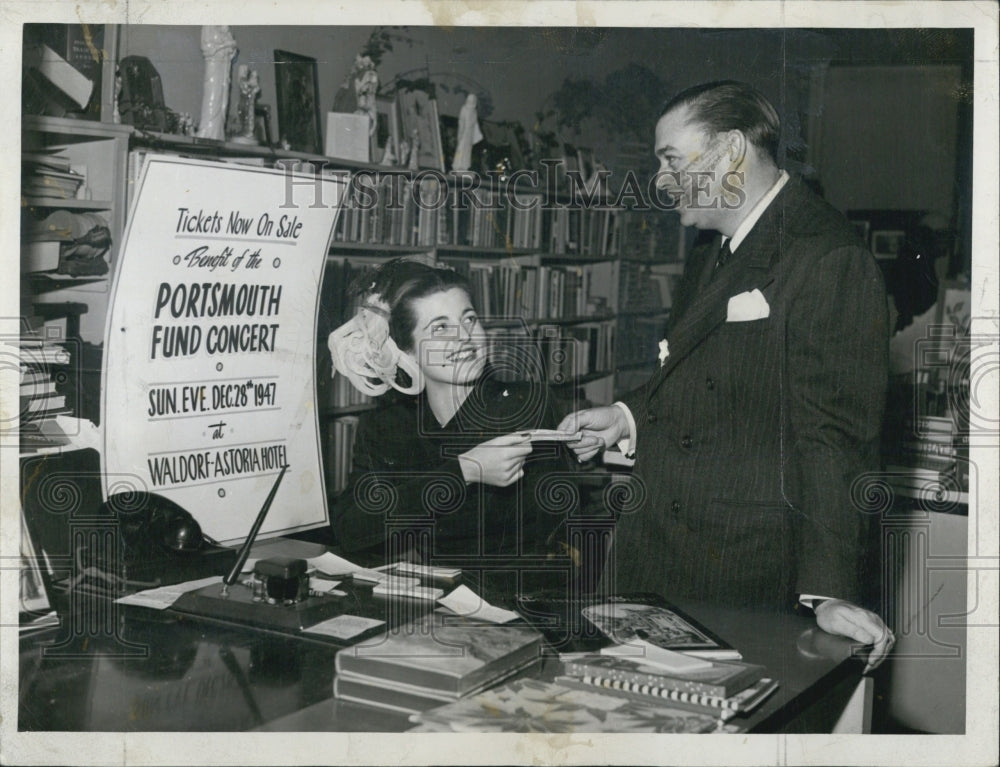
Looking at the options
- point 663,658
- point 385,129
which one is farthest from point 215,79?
point 663,658

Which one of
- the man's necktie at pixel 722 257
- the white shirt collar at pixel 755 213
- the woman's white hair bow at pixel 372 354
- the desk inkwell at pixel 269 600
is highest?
the white shirt collar at pixel 755 213

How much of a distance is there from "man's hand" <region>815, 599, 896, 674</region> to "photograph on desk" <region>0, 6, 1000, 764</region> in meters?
0.04

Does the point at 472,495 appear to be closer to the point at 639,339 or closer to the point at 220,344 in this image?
the point at 639,339

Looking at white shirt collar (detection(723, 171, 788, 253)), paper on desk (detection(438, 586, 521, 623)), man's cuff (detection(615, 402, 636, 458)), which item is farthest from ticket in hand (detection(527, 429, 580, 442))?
white shirt collar (detection(723, 171, 788, 253))

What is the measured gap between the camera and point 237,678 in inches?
81.3

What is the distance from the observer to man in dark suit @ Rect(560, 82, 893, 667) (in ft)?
8.71

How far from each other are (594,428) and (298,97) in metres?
1.28

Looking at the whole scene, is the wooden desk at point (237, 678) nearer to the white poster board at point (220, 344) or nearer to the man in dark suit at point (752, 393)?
the man in dark suit at point (752, 393)

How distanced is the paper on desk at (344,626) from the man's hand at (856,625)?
3.78 ft

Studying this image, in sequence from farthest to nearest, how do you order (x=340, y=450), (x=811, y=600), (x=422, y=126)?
(x=340, y=450) < (x=422, y=126) < (x=811, y=600)

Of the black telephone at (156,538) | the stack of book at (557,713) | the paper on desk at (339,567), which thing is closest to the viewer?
the stack of book at (557,713)

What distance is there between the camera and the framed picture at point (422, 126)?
2732mm

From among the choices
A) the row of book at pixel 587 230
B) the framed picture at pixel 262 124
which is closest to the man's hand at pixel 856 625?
the row of book at pixel 587 230

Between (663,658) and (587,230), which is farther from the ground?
(587,230)
